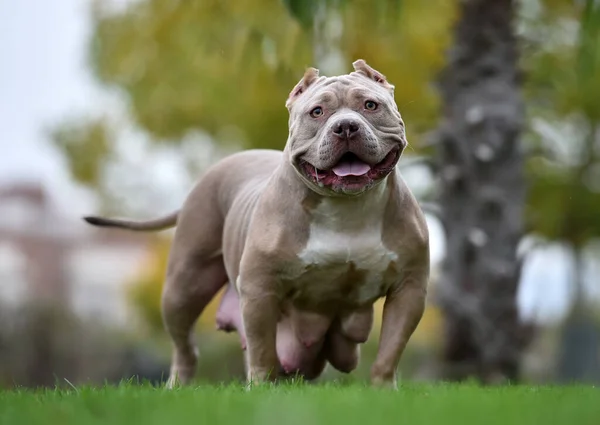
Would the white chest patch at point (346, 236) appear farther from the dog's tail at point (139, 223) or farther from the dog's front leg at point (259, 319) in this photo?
the dog's tail at point (139, 223)

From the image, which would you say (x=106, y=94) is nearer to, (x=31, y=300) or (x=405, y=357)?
(x=31, y=300)

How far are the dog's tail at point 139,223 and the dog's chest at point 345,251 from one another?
6.71 ft

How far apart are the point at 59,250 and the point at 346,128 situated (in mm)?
31115

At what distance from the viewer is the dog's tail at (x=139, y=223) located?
7.21 meters

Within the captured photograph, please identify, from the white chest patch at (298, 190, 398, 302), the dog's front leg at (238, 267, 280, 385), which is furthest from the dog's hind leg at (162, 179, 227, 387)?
the white chest patch at (298, 190, 398, 302)

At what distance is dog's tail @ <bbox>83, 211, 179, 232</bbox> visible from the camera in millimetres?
7207

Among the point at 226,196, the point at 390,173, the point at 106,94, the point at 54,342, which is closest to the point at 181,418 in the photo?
the point at 390,173

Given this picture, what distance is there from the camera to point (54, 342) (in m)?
17.2

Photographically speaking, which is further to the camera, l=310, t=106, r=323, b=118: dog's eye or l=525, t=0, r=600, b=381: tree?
l=525, t=0, r=600, b=381: tree

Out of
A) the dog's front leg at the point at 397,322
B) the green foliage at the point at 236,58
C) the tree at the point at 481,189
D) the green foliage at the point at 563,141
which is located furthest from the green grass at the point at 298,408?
the green foliage at the point at 563,141

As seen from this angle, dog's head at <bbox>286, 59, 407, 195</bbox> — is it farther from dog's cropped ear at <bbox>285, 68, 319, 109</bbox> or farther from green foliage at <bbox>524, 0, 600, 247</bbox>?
green foliage at <bbox>524, 0, 600, 247</bbox>

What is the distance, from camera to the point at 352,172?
5121 millimetres

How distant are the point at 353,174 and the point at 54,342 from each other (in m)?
12.9

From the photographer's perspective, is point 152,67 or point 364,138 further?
point 152,67
